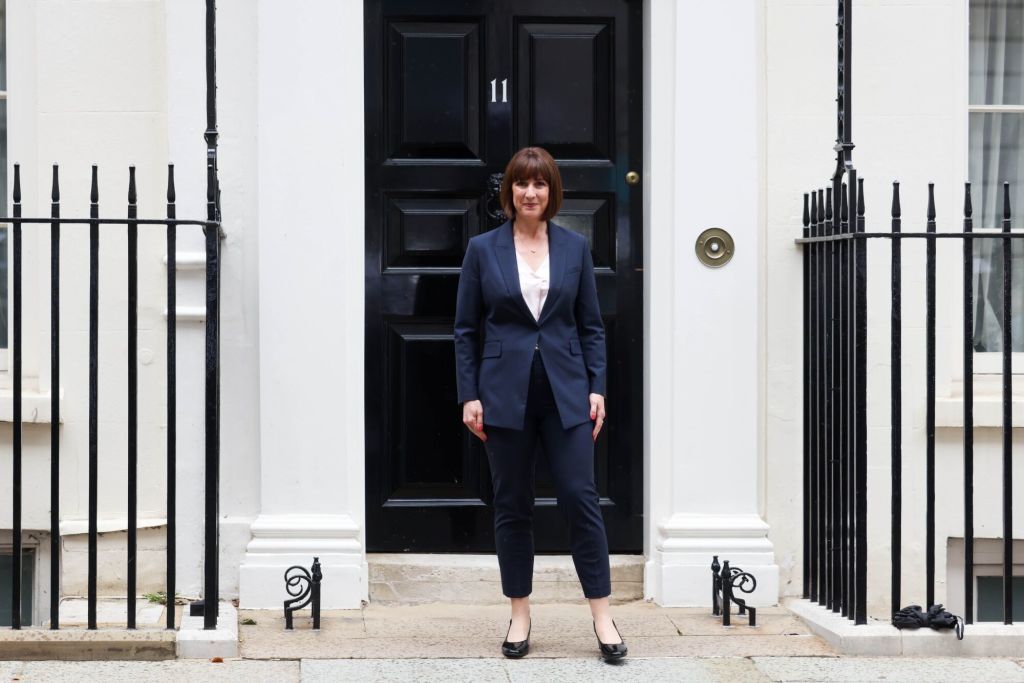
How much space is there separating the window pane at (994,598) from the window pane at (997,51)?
2.16 metres

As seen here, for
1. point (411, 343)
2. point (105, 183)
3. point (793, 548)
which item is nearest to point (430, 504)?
point (411, 343)

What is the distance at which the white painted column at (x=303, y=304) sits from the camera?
568cm

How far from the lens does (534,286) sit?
493 cm

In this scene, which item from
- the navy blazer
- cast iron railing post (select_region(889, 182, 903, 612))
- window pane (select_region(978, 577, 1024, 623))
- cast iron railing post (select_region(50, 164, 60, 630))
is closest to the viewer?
cast iron railing post (select_region(50, 164, 60, 630))

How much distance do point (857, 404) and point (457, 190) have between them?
6.52 ft

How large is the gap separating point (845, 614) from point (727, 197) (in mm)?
1773

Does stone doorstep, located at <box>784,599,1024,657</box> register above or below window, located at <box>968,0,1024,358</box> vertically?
below

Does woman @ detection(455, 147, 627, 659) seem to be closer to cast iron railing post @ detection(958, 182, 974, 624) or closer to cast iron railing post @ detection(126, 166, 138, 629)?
cast iron railing post @ detection(126, 166, 138, 629)

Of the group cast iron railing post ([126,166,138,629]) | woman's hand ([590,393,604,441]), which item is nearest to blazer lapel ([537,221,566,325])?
woman's hand ([590,393,604,441])

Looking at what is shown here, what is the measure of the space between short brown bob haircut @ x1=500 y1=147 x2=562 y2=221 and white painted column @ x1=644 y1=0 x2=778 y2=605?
0.99 metres

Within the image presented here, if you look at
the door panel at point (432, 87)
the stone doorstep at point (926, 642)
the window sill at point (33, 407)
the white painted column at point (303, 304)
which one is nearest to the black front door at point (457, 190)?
the door panel at point (432, 87)

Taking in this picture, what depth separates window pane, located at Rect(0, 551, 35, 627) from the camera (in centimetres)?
598

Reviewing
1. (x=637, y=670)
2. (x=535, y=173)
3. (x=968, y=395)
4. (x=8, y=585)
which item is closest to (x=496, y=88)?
(x=535, y=173)

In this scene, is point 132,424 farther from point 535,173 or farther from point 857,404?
point 857,404
